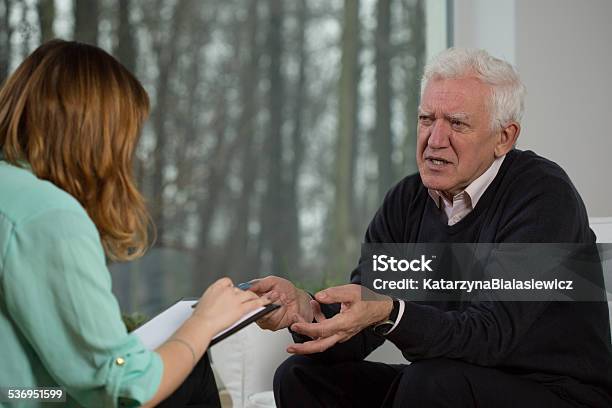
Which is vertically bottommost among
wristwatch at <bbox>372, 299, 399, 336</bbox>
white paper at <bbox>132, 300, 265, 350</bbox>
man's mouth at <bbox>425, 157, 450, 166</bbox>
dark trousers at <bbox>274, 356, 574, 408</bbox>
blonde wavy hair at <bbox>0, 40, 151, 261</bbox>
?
dark trousers at <bbox>274, 356, 574, 408</bbox>

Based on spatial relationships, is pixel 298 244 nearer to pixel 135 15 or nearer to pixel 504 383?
pixel 135 15

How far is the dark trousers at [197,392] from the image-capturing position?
1.57m

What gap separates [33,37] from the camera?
3.49 metres

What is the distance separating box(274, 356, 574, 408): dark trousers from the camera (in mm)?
1784

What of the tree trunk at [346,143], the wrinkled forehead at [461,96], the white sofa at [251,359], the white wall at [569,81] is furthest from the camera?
the tree trunk at [346,143]

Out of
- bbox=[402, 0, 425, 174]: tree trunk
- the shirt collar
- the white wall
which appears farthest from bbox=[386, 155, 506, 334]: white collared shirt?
bbox=[402, 0, 425, 174]: tree trunk

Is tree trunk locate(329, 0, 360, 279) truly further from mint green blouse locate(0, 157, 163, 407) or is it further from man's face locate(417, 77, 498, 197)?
mint green blouse locate(0, 157, 163, 407)

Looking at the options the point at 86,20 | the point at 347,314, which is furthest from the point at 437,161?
the point at 86,20

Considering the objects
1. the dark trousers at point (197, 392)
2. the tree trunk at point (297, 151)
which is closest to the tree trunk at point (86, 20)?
the tree trunk at point (297, 151)

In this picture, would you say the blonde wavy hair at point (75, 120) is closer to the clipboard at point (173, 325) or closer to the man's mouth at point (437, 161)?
the clipboard at point (173, 325)

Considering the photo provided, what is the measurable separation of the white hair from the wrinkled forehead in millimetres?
14

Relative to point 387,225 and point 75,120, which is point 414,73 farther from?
point 75,120

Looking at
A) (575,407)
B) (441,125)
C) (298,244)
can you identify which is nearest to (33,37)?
(298,244)

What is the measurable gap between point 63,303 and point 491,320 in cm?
97
